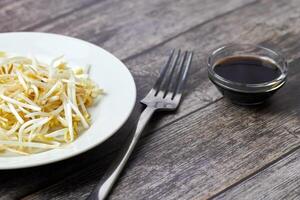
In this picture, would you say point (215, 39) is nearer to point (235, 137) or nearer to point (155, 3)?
point (155, 3)

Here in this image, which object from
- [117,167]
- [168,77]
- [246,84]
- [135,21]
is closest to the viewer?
[117,167]

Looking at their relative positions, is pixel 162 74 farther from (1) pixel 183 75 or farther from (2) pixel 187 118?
(2) pixel 187 118

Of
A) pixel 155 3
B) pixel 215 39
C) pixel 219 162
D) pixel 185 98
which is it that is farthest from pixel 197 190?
pixel 155 3

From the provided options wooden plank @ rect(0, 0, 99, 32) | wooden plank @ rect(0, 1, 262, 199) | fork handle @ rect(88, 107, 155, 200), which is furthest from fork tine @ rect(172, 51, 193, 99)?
wooden plank @ rect(0, 0, 99, 32)

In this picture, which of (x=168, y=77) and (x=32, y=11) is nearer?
(x=168, y=77)

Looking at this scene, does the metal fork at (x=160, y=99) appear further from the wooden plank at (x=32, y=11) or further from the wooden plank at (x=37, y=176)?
the wooden plank at (x=32, y=11)

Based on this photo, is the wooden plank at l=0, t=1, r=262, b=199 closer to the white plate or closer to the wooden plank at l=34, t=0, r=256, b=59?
the white plate

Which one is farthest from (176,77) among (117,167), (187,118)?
(117,167)
